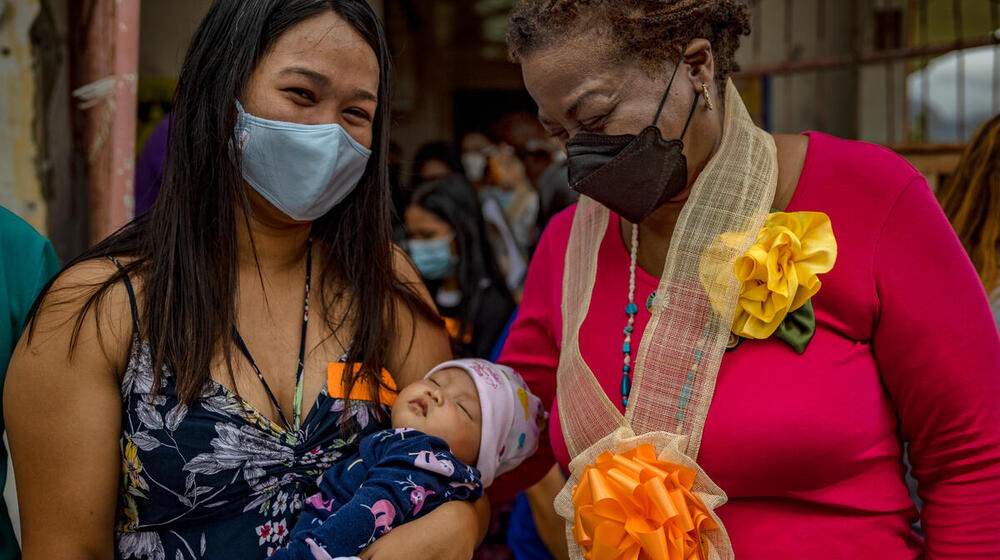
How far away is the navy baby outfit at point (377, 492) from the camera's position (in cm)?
180

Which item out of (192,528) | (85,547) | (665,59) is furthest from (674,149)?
(85,547)

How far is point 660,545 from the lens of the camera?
1772mm

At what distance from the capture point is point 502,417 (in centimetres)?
218

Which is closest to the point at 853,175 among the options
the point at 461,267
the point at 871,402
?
the point at 871,402

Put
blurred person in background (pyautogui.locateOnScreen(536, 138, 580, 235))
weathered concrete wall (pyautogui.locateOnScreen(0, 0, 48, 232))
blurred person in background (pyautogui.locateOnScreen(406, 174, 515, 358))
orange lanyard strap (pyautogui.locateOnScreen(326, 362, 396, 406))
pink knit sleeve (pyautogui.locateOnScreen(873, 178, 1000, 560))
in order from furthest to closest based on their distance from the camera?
1. blurred person in background (pyautogui.locateOnScreen(536, 138, 580, 235))
2. blurred person in background (pyautogui.locateOnScreen(406, 174, 515, 358))
3. weathered concrete wall (pyautogui.locateOnScreen(0, 0, 48, 232))
4. orange lanyard strap (pyautogui.locateOnScreen(326, 362, 396, 406))
5. pink knit sleeve (pyautogui.locateOnScreen(873, 178, 1000, 560))

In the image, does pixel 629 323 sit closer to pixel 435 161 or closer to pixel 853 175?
pixel 853 175

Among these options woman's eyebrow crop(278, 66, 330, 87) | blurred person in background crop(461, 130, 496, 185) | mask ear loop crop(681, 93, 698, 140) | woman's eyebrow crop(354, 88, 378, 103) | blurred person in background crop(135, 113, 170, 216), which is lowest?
blurred person in background crop(461, 130, 496, 185)

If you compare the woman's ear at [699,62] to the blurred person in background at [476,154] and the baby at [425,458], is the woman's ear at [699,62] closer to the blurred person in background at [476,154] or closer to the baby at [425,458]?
the baby at [425,458]

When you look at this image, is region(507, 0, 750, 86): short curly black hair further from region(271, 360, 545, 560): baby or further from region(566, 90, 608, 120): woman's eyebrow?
region(271, 360, 545, 560): baby

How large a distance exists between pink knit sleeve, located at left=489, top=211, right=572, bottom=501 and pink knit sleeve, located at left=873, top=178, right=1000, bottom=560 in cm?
82

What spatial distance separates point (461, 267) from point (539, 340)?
67.7 inches

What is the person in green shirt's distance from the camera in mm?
2016

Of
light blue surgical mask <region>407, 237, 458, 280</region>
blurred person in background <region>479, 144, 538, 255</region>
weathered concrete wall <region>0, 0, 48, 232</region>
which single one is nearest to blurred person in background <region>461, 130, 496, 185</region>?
blurred person in background <region>479, 144, 538, 255</region>

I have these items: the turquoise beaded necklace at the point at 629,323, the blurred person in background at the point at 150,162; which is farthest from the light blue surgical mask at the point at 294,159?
the blurred person in background at the point at 150,162
